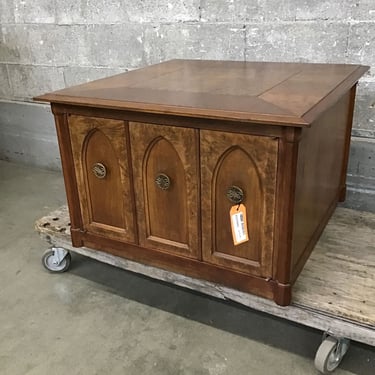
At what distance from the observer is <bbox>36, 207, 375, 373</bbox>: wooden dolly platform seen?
1.27 metres

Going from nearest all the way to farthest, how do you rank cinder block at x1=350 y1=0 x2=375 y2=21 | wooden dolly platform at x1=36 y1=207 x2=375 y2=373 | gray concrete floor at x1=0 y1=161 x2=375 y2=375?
1. wooden dolly platform at x1=36 y1=207 x2=375 y2=373
2. gray concrete floor at x1=0 y1=161 x2=375 y2=375
3. cinder block at x1=350 y1=0 x2=375 y2=21

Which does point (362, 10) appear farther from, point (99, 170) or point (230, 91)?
point (99, 170)

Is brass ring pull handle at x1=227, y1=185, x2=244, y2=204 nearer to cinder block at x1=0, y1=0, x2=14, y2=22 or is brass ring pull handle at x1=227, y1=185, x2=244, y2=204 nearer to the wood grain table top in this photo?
the wood grain table top

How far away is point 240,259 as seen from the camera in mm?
1350

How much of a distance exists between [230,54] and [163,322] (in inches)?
47.3

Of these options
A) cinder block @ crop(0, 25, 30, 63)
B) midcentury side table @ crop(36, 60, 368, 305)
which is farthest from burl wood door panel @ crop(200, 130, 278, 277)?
cinder block @ crop(0, 25, 30, 63)

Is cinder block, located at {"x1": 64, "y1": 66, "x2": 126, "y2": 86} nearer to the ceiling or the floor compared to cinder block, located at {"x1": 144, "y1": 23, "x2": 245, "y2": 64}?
nearer to the floor

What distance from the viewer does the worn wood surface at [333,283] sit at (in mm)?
1271

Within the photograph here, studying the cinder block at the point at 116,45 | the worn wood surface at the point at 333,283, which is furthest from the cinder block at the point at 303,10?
the worn wood surface at the point at 333,283

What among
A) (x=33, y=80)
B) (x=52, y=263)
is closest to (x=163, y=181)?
(x=52, y=263)

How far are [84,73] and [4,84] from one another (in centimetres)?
71

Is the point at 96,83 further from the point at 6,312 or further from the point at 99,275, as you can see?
the point at 6,312

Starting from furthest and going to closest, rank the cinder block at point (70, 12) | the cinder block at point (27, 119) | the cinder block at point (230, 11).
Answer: the cinder block at point (27, 119), the cinder block at point (70, 12), the cinder block at point (230, 11)

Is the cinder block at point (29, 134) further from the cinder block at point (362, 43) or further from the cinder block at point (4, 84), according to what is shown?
the cinder block at point (362, 43)
